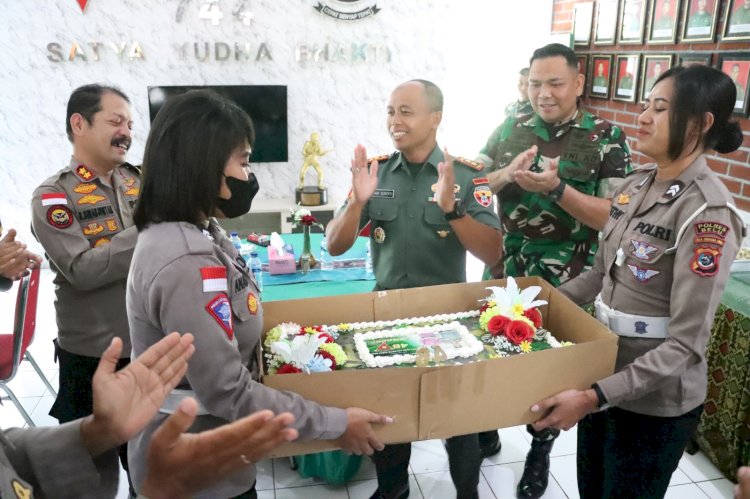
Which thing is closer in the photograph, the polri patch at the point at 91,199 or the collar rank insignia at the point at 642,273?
the collar rank insignia at the point at 642,273

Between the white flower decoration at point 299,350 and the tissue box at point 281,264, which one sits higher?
the white flower decoration at point 299,350

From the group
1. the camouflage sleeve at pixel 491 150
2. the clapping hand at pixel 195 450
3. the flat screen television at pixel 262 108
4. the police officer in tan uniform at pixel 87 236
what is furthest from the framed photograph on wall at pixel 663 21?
the clapping hand at pixel 195 450

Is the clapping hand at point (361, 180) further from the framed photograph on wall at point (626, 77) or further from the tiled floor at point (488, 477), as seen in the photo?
the framed photograph on wall at point (626, 77)

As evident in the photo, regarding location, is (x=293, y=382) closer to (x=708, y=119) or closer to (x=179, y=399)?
(x=179, y=399)

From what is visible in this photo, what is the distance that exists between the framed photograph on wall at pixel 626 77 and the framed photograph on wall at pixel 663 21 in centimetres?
19

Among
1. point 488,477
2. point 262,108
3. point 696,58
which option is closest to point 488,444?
point 488,477

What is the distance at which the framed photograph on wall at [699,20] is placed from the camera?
3.14 metres

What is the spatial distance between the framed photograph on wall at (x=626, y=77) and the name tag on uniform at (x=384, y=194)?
2.54 m

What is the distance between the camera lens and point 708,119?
1.51 metres

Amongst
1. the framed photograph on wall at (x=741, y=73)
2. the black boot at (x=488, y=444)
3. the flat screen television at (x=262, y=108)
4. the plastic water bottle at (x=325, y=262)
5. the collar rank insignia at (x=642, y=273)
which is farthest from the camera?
the flat screen television at (x=262, y=108)

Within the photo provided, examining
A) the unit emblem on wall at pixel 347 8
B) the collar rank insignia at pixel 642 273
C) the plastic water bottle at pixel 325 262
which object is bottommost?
the plastic water bottle at pixel 325 262

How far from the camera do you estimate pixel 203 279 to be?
47.3 inches

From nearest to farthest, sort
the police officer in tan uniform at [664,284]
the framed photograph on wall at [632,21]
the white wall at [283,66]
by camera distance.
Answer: the police officer in tan uniform at [664,284] → the framed photograph on wall at [632,21] → the white wall at [283,66]

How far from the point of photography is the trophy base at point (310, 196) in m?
5.39
